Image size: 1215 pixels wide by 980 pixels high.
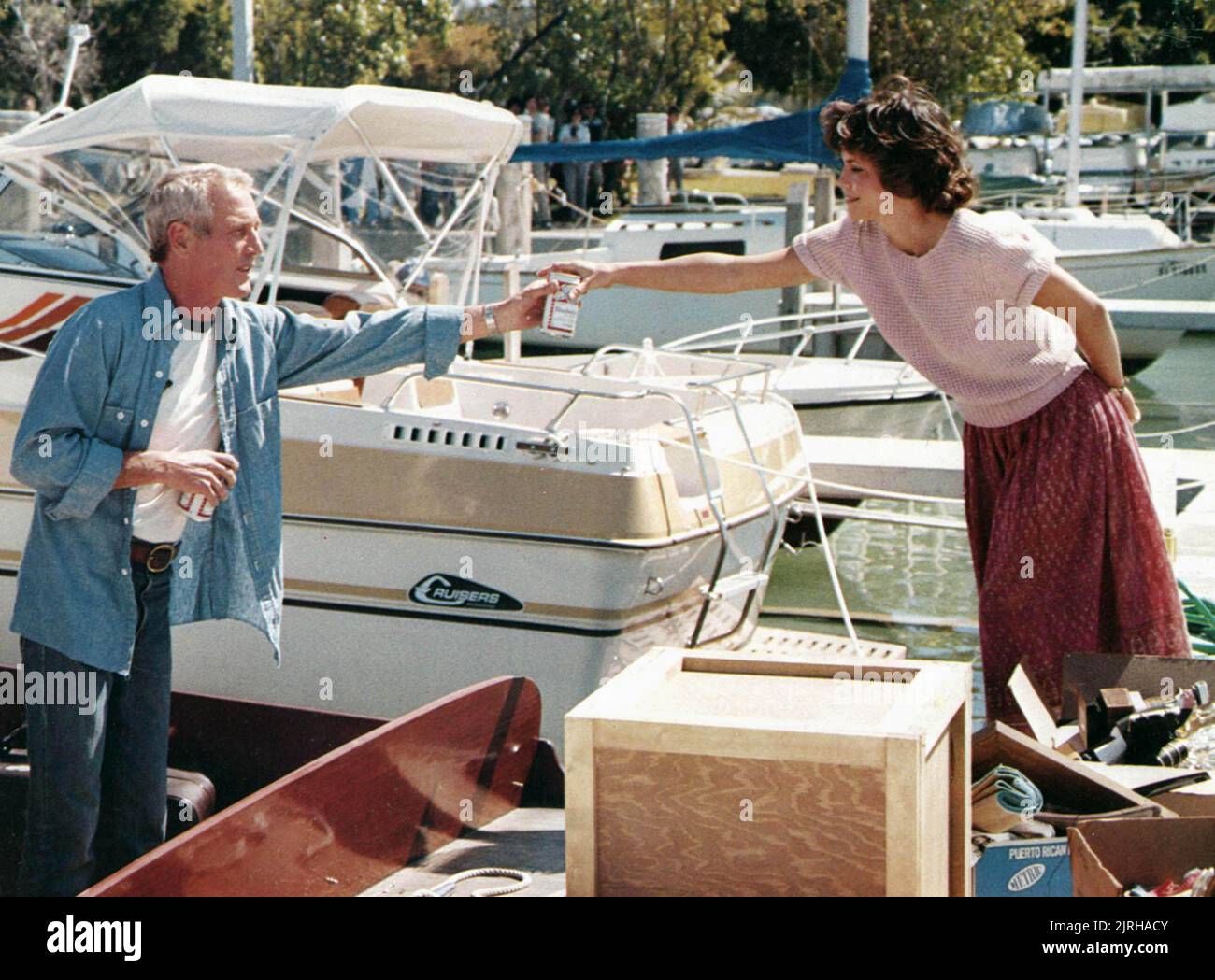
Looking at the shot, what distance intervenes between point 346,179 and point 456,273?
75cm

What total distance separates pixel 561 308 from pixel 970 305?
3.15 ft

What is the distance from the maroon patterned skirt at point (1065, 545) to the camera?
3.81m

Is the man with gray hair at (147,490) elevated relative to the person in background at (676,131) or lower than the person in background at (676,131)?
lower

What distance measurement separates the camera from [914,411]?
1225 centimetres

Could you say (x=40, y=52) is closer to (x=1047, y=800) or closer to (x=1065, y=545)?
(x=1065, y=545)

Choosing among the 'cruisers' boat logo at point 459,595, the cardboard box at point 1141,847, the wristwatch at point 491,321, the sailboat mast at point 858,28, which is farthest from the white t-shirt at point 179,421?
the sailboat mast at point 858,28

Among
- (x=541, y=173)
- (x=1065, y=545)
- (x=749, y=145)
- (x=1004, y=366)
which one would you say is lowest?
(x=1065, y=545)

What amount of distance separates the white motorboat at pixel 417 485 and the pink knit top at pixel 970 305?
2.07 m

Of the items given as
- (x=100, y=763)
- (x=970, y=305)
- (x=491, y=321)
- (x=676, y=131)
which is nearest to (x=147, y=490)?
(x=100, y=763)

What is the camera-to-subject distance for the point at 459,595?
240 inches

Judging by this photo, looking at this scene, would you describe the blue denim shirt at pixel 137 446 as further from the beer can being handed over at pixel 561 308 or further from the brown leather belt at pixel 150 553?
the beer can being handed over at pixel 561 308

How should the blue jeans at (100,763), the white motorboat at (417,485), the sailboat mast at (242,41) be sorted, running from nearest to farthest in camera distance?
the blue jeans at (100,763) < the white motorboat at (417,485) < the sailboat mast at (242,41)
